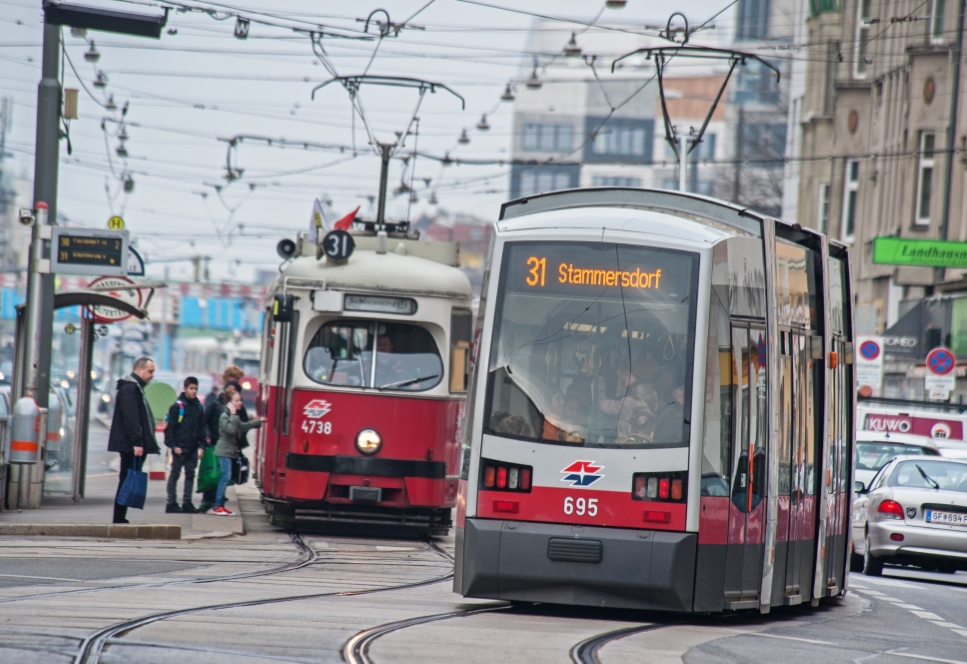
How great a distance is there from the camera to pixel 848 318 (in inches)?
518

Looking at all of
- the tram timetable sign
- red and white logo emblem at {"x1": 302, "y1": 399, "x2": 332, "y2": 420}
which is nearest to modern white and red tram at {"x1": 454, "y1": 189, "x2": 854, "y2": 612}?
red and white logo emblem at {"x1": 302, "y1": 399, "x2": 332, "y2": 420}

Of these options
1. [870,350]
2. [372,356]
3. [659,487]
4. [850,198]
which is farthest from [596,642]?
[850,198]

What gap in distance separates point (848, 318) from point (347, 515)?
5937mm

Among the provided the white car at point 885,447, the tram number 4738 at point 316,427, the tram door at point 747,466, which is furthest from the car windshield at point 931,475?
the tram door at point 747,466

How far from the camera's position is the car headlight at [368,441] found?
53.8 ft

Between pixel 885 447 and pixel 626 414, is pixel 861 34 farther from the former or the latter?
pixel 626 414

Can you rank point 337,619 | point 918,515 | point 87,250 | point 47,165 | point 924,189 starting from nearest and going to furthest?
point 337,619
point 918,515
point 87,250
point 47,165
point 924,189

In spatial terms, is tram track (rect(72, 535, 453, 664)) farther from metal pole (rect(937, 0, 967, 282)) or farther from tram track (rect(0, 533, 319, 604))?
metal pole (rect(937, 0, 967, 282))

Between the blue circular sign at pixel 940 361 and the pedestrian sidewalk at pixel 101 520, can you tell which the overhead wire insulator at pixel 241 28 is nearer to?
the pedestrian sidewalk at pixel 101 520

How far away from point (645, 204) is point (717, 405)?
1.58 m

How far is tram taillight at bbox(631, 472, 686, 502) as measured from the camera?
9.95m

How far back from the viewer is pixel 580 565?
992cm

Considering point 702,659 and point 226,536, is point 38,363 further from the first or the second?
point 702,659

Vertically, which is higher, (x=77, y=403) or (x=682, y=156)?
(x=682, y=156)
